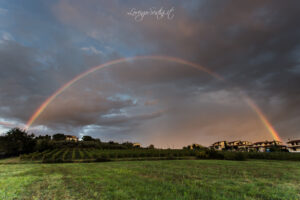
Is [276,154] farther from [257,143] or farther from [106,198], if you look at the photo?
[257,143]

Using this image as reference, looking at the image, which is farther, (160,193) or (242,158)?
(242,158)

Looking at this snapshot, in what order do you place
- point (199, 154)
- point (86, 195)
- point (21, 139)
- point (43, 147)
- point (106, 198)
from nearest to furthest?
point (106, 198) → point (86, 195) → point (199, 154) → point (21, 139) → point (43, 147)

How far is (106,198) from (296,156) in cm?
5310

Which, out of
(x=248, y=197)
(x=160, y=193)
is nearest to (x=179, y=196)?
(x=160, y=193)

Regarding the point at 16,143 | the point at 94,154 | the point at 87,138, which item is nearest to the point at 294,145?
the point at 94,154

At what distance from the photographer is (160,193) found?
7746 mm

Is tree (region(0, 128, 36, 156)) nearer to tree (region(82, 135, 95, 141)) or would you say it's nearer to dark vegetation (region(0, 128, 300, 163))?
dark vegetation (region(0, 128, 300, 163))

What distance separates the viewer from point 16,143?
61.1 m

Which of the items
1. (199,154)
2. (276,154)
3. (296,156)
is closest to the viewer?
(296,156)

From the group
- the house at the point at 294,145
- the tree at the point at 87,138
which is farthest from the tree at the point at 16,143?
the house at the point at 294,145

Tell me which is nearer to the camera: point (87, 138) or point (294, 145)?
point (294, 145)

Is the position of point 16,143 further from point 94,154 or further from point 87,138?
point 87,138

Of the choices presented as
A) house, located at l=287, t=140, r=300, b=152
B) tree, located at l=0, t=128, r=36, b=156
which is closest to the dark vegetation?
tree, located at l=0, t=128, r=36, b=156

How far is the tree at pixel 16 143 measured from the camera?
193 ft
